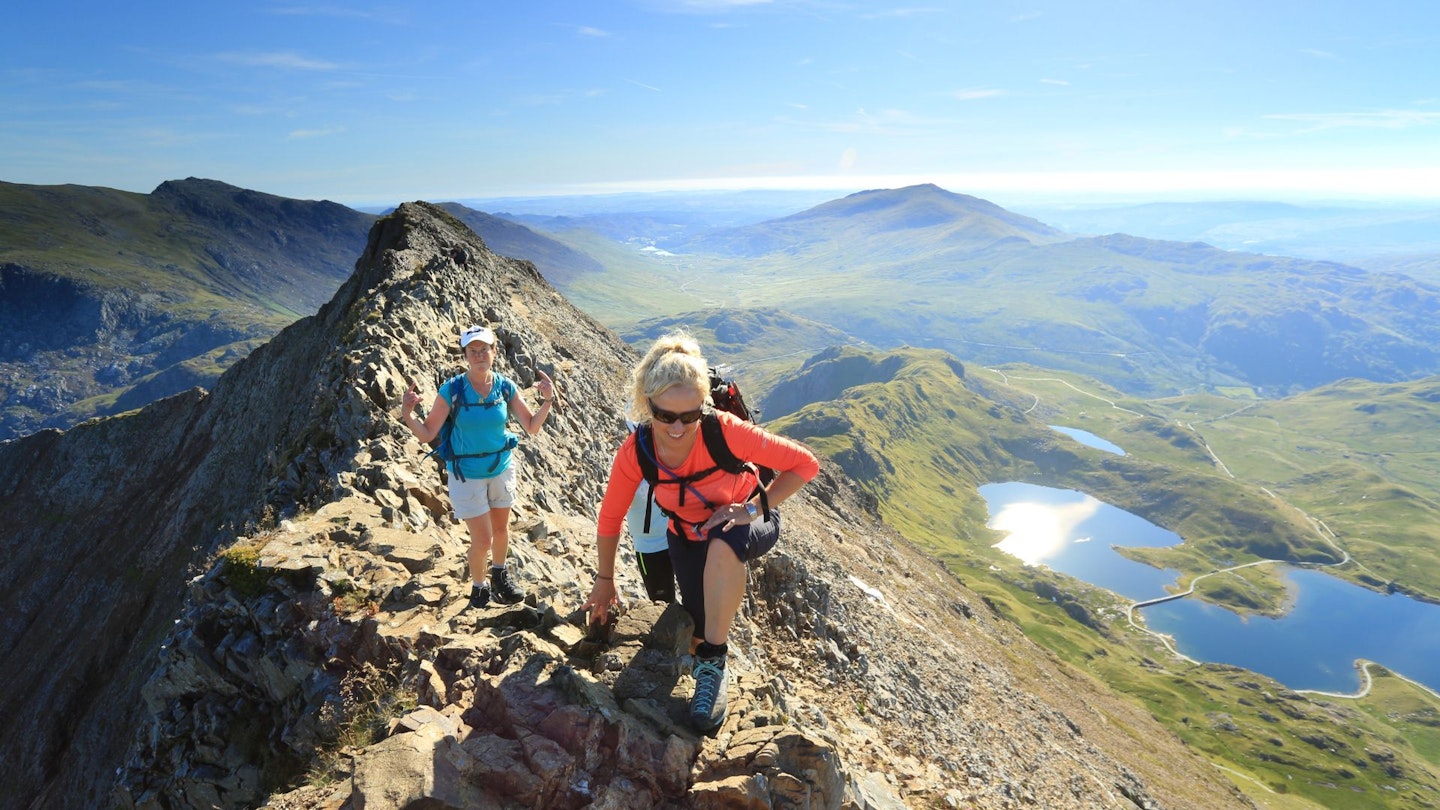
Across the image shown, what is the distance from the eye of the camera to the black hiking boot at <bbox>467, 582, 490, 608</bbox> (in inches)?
422

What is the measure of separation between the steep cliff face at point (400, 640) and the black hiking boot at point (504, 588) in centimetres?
33

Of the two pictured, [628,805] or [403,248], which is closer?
[628,805]

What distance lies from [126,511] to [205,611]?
128ft

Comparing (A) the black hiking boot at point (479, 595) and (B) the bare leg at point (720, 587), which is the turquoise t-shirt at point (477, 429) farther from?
(B) the bare leg at point (720, 587)

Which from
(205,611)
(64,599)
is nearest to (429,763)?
(205,611)

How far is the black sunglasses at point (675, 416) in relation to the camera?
8.16 metres

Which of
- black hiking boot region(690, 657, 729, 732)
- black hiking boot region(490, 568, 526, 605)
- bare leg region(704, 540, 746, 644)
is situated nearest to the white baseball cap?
black hiking boot region(490, 568, 526, 605)

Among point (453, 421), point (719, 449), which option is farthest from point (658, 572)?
point (453, 421)

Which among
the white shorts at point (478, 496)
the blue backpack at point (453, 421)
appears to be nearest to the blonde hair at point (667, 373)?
the blue backpack at point (453, 421)

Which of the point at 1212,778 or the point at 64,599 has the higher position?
the point at 64,599

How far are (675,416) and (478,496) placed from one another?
530 centimetres

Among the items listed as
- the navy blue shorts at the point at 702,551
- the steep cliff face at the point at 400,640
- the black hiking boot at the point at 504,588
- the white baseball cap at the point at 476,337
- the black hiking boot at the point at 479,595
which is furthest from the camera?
the white baseball cap at the point at 476,337

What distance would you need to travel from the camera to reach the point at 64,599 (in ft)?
120

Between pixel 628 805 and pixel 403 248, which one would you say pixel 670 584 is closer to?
pixel 628 805
